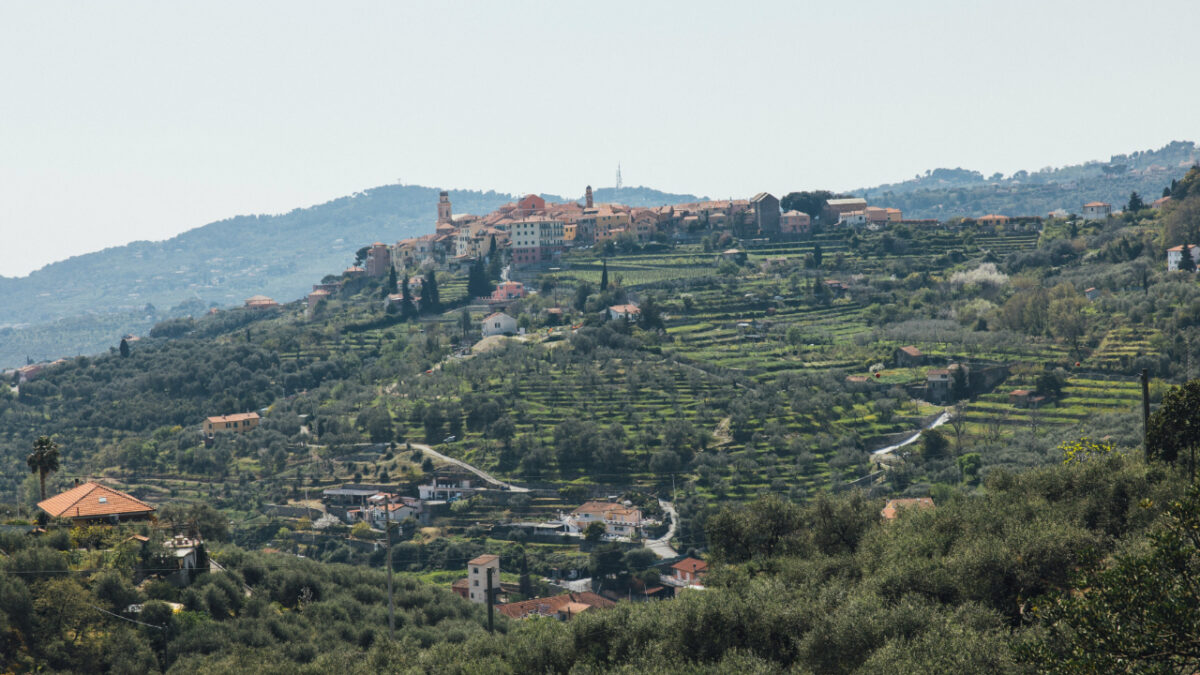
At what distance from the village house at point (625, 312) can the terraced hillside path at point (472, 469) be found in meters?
21.2

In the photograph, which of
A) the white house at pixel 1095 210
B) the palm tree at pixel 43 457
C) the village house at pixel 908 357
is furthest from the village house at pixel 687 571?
the white house at pixel 1095 210

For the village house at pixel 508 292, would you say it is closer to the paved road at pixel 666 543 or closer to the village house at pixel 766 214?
the village house at pixel 766 214

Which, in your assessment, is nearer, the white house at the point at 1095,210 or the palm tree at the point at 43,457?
the palm tree at the point at 43,457

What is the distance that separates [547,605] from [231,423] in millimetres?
41334

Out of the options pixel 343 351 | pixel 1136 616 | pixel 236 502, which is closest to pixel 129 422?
pixel 343 351

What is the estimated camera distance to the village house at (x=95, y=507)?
115 ft

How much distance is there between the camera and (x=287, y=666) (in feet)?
83.0

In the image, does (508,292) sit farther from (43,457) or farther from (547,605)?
(43,457)

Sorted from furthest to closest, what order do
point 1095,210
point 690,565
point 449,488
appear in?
1. point 1095,210
2. point 449,488
3. point 690,565

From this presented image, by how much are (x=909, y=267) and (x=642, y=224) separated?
2891cm

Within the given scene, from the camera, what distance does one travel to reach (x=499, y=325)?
83.2 meters

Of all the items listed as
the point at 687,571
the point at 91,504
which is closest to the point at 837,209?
the point at 687,571

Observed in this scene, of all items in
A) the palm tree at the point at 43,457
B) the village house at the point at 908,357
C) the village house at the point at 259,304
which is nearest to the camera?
→ the palm tree at the point at 43,457

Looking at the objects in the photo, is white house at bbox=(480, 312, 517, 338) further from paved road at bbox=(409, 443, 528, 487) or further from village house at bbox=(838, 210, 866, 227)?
village house at bbox=(838, 210, 866, 227)
